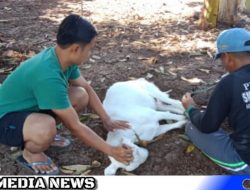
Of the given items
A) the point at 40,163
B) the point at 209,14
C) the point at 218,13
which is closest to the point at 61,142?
the point at 40,163

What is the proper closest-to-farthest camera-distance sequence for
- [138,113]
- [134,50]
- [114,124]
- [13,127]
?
[13,127] < [114,124] < [138,113] < [134,50]

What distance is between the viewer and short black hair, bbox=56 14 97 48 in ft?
9.78

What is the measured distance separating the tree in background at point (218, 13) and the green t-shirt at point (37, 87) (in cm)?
348

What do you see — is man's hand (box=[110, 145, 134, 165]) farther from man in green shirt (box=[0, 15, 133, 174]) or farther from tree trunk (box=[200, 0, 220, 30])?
tree trunk (box=[200, 0, 220, 30])

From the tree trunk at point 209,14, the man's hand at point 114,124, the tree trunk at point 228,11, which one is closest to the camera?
the man's hand at point 114,124

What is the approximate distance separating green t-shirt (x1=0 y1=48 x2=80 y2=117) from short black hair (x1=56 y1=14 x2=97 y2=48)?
0.19 metres

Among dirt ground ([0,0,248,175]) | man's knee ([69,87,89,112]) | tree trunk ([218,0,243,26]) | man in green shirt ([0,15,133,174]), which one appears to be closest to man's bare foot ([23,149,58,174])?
man in green shirt ([0,15,133,174])

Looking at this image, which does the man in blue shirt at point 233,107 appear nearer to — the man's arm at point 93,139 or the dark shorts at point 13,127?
the man's arm at point 93,139

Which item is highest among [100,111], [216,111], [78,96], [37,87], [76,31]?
[76,31]

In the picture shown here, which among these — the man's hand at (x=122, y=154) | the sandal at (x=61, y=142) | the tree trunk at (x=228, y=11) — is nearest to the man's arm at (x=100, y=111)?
the sandal at (x=61, y=142)

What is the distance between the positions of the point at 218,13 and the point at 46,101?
4131 mm

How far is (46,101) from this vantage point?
3.01 meters

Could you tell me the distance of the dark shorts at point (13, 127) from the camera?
3232 mm

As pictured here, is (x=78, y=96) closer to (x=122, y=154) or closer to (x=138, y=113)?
(x=138, y=113)
